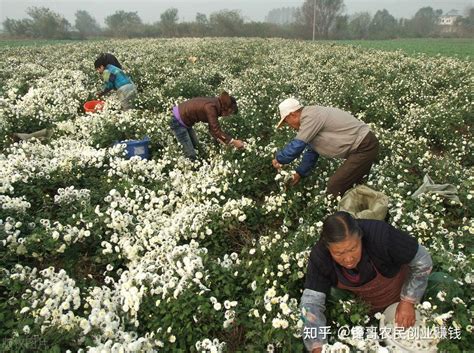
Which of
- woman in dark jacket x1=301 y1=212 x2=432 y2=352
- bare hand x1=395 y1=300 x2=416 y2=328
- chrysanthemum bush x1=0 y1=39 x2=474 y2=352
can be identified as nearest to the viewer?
woman in dark jacket x1=301 y1=212 x2=432 y2=352

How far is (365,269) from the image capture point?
3.26 metres

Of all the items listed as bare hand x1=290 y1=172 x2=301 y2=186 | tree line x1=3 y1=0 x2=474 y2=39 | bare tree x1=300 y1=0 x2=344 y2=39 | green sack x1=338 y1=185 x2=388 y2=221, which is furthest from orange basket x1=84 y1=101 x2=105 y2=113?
bare tree x1=300 y1=0 x2=344 y2=39

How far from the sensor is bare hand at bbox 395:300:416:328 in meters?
3.24

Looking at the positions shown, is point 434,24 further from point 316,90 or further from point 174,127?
point 174,127

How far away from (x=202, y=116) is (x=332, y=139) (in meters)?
2.53

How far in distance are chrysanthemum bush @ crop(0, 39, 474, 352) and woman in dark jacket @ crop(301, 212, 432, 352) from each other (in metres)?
0.16

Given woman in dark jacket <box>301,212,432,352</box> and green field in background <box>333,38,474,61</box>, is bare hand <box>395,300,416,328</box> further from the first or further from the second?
green field in background <box>333,38,474,61</box>

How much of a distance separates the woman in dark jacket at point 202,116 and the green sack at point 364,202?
2149 millimetres

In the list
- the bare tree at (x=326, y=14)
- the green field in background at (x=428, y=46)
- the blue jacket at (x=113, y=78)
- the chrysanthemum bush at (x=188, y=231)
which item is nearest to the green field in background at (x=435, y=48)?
the green field in background at (x=428, y=46)

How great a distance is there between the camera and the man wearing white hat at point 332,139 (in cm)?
494

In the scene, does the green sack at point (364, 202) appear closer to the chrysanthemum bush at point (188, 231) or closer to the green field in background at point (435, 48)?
the chrysanthemum bush at point (188, 231)

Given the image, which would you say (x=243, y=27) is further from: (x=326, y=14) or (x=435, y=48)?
(x=435, y=48)

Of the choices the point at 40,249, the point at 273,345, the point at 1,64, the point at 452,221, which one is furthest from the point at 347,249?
the point at 1,64

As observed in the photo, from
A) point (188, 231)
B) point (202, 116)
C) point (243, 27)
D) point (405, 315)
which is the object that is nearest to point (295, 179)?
point (188, 231)
